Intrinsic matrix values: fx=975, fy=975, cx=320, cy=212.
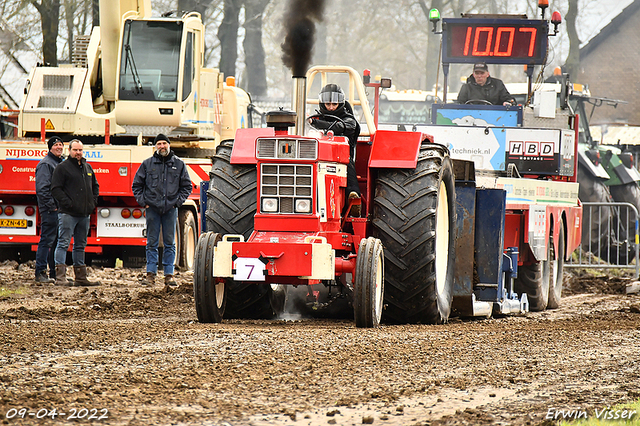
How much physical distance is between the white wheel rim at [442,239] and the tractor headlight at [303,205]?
1.47 m

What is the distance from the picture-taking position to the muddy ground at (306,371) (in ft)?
15.0

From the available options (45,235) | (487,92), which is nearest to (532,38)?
(487,92)

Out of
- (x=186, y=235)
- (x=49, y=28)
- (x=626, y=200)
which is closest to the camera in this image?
(x=186, y=235)

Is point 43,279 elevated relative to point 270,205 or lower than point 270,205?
lower

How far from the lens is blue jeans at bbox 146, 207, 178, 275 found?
12078 mm

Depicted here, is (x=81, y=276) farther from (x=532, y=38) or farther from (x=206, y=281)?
(x=532, y=38)

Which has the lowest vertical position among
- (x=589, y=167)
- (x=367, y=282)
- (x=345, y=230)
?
(x=367, y=282)

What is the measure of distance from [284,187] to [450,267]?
2113mm

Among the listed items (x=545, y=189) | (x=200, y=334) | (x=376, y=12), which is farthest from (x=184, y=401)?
(x=376, y=12)

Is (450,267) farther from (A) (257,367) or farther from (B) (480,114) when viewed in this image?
(B) (480,114)

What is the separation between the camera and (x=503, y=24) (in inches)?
551

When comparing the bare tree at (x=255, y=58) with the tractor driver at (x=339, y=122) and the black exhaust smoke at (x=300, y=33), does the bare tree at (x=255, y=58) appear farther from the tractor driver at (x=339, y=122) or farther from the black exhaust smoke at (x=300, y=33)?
the tractor driver at (x=339, y=122)

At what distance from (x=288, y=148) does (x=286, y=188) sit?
1.04 feet

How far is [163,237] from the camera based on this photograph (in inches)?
476
